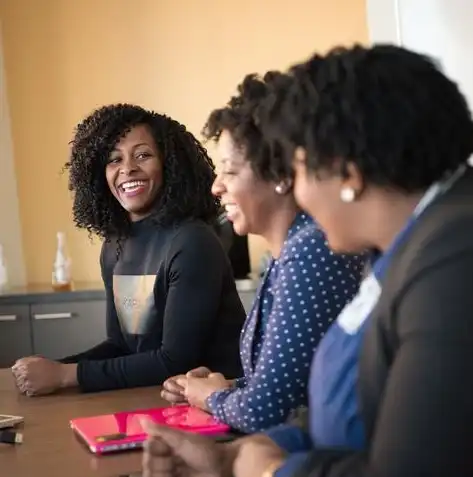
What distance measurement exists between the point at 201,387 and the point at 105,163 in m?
0.85

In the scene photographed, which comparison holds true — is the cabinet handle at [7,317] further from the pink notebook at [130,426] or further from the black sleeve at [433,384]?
the black sleeve at [433,384]

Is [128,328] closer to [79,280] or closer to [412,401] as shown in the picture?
[412,401]

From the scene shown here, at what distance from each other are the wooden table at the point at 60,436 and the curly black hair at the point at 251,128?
18.0 inches

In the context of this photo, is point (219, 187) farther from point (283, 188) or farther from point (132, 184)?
point (132, 184)

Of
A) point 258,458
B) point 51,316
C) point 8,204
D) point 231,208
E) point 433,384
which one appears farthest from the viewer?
point 8,204

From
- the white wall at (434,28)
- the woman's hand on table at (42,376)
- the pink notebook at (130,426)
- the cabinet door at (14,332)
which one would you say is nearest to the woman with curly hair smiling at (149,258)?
the woman's hand on table at (42,376)

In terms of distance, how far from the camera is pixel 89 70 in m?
4.00

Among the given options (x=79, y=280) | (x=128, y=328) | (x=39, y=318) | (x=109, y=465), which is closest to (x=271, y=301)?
(x=109, y=465)

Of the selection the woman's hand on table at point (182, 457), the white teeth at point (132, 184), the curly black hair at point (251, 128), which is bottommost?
the woman's hand on table at point (182, 457)

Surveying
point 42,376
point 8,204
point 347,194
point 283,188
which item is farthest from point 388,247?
point 8,204

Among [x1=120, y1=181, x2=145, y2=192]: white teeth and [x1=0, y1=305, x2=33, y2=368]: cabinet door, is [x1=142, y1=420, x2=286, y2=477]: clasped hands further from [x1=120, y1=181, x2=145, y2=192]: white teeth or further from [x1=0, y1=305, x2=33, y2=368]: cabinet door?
[x1=0, y1=305, x2=33, y2=368]: cabinet door

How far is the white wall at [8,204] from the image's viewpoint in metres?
3.95

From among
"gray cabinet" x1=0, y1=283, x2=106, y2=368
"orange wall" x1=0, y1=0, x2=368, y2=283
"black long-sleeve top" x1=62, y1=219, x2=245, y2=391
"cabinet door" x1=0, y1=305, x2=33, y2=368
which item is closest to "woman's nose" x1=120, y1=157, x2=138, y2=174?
"black long-sleeve top" x1=62, y1=219, x2=245, y2=391

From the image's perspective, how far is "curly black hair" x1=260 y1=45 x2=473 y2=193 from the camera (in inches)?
32.5
